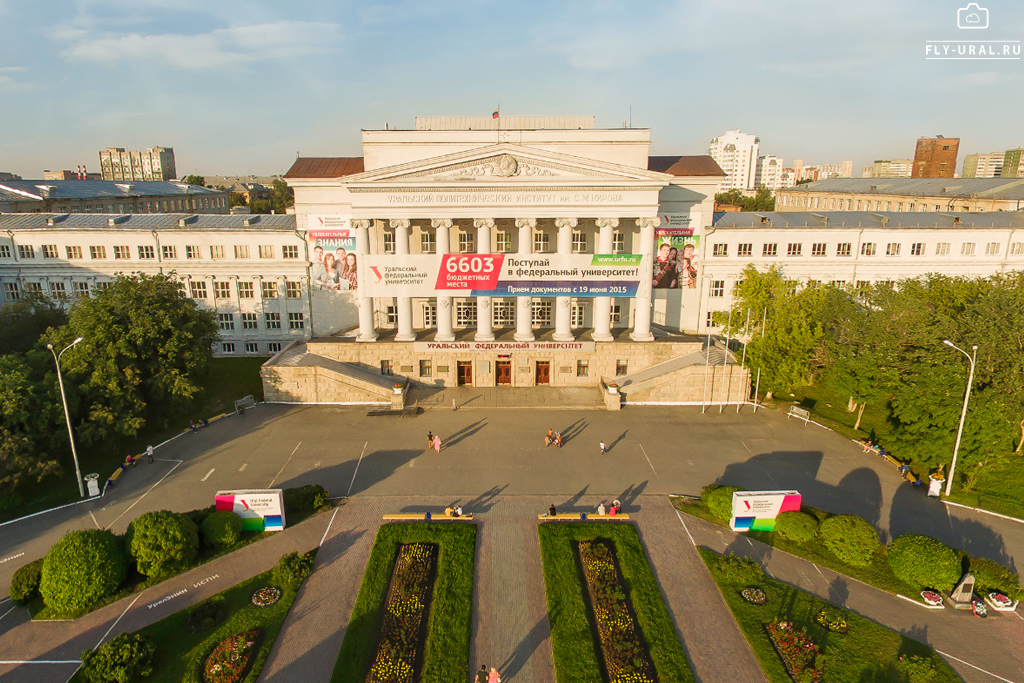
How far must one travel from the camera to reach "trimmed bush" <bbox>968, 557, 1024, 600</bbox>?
27.5 meters

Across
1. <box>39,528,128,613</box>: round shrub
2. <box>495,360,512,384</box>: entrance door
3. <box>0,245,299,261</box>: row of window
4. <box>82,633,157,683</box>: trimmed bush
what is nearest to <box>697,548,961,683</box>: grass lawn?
<box>82,633,157,683</box>: trimmed bush

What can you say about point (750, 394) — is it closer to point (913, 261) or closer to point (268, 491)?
point (913, 261)

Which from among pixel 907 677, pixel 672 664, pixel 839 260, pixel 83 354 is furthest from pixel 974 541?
pixel 83 354

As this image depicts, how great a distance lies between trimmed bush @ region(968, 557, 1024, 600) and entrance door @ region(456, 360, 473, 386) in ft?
122

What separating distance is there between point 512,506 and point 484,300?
2281 cm

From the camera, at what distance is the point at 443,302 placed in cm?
5312

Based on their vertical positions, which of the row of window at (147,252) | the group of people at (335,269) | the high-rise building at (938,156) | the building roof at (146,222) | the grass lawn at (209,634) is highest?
the high-rise building at (938,156)

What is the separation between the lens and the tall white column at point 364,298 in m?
52.2

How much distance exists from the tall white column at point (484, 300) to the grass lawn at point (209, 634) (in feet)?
98.5

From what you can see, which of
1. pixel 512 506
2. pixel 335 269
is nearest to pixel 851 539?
pixel 512 506

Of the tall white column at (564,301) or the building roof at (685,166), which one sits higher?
the building roof at (685,166)

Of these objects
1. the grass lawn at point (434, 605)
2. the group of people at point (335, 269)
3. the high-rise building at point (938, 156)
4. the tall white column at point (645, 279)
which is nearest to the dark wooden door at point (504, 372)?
the tall white column at point (645, 279)

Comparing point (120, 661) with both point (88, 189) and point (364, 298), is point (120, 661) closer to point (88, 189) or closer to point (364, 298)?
point (364, 298)

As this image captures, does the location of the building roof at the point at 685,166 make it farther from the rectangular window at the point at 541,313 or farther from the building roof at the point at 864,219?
the rectangular window at the point at 541,313
